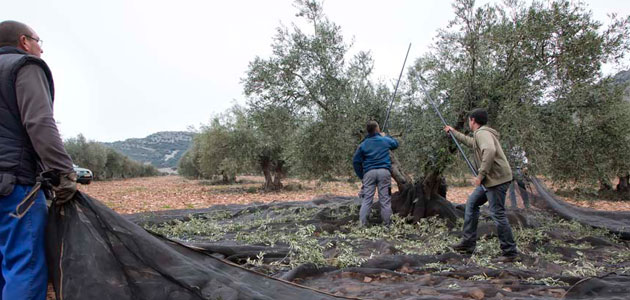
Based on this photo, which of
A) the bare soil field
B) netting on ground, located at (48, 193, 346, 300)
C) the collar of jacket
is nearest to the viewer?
netting on ground, located at (48, 193, 346, 300)

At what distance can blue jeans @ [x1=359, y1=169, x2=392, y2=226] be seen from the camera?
319 inches

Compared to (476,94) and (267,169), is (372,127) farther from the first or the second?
(267,169)

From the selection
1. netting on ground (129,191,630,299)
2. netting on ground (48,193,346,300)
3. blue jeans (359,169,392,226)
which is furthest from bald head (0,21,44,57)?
blue jeans (359,169,392,226)

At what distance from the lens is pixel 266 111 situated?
10.4m

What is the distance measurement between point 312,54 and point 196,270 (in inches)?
303

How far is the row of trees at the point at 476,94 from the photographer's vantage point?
7.47 meters

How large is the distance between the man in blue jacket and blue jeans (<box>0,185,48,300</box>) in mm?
6194

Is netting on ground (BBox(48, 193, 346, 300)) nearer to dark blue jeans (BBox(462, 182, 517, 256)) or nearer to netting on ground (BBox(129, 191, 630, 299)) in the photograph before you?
netting on ground (BBox(129, 191, 630, 299))

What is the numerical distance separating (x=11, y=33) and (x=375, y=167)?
6.47 metres

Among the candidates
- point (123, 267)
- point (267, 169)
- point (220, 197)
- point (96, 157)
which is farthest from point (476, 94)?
point (96, 157)

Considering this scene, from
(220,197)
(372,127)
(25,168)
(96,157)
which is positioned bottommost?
(220,197)

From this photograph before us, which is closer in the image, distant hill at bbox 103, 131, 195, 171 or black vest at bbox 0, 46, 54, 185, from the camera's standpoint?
black vest at bbox 0, 46, 54, 185

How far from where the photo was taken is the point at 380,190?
8.20m

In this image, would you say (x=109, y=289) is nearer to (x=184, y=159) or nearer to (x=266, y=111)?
(x=266, y=111)
